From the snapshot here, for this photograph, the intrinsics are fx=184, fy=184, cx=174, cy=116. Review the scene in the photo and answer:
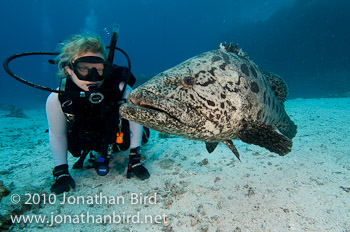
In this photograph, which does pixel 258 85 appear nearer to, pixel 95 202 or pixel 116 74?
pixel 116 74

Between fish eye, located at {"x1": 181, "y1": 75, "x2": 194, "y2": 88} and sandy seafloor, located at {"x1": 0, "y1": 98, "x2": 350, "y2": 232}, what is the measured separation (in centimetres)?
184

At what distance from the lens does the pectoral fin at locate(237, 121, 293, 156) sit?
2602 millimetres

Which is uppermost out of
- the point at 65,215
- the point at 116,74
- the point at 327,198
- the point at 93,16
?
the point at 93,16

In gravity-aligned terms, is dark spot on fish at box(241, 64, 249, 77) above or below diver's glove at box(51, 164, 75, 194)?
above

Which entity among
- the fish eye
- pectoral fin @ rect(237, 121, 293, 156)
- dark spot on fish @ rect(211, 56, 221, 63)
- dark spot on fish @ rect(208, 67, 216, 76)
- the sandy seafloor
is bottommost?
the sandy seafloor

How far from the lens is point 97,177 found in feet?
12.8

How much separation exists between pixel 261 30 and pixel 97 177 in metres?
37.7

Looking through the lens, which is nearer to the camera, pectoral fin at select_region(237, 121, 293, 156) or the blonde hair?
pectoral fin at select_region(237, 121, 293, 156)

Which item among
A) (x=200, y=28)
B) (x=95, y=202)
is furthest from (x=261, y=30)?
(x=200, y=28)

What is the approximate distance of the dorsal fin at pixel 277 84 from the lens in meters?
3.96

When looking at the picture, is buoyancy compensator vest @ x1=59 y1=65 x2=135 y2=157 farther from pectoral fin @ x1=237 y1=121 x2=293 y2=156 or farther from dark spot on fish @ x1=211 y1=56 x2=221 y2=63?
pectoral fin @ x1=237 y1=121 x2=293 y2=156

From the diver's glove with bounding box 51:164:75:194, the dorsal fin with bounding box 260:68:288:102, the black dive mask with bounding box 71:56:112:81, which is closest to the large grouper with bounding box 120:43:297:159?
the dorsal fin with bounding box 260:68:288:102

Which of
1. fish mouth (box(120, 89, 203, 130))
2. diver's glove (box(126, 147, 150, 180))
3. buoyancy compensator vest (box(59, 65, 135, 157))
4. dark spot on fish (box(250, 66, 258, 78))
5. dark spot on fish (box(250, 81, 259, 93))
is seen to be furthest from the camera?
diver's glove (box(126, 147, 150, 180))

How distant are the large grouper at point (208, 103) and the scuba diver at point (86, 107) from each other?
162 cm
